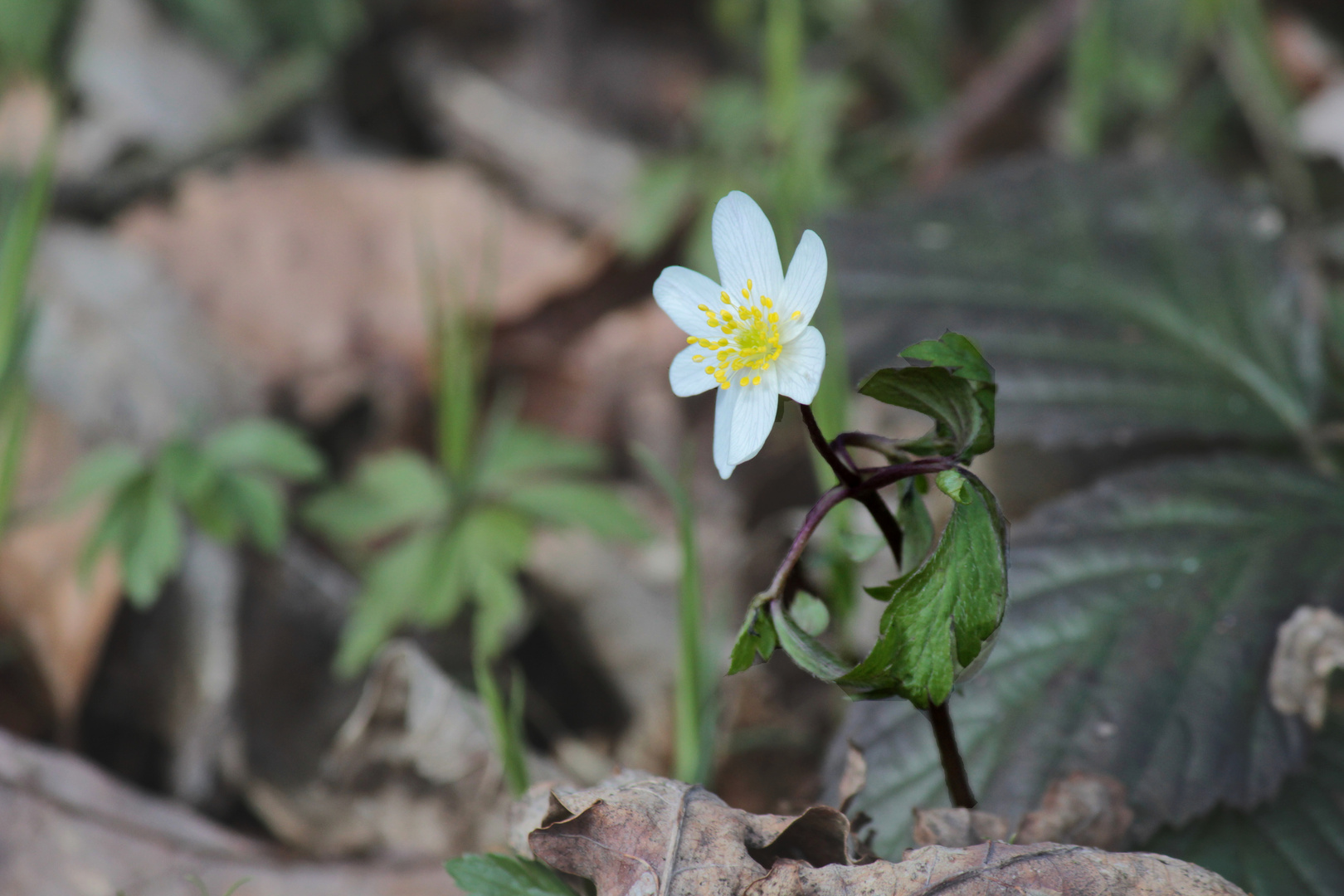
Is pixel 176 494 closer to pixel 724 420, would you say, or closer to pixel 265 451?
pixel 265 451

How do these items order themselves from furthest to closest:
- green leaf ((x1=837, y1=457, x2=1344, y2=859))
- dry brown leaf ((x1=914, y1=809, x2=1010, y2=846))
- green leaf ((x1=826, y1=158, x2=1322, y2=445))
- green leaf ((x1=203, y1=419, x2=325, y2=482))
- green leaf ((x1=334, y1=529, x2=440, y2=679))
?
green leaf ((x1=203, y1=419, x2=325, y2=482)) < green leaf ((x1=334, y1=529, x2=440, y2=679)) < green leaf ((x1=826, y1=158, x2=1322, y2=445)) < green leaf ((x1=837, y1=457, x2=1344, y2=859)) < dry brown leaf ((x1=914, y1=809, x2=1010, y2=846))

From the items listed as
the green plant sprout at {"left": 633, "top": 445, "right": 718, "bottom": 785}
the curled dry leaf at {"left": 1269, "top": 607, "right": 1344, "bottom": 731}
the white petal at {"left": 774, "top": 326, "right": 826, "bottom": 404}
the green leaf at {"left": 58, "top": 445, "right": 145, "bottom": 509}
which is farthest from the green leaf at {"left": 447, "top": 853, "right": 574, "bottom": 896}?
the green leaf at {"left": 58, "top": 445, "right": 145, "bottom": 509}

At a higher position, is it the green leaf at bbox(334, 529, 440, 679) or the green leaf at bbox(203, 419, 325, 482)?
the green leaf at bbox(203, 419, 325, 482)

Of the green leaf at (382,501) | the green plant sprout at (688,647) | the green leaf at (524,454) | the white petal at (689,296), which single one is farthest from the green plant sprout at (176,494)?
the white petal at (689,296)

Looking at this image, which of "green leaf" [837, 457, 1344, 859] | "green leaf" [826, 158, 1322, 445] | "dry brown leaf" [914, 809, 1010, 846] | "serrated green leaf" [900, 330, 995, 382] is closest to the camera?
"serrated green leaf" [900, 330, 995, 382]

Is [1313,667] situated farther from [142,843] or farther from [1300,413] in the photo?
[142,843]

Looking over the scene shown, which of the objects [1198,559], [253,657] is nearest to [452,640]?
[253,657]

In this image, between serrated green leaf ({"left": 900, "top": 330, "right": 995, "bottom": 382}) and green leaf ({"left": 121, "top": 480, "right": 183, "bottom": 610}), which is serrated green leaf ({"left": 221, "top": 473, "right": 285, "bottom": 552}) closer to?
green leaf ({"left": 121, "top": 480, "right": 183, "bottom": 610})
